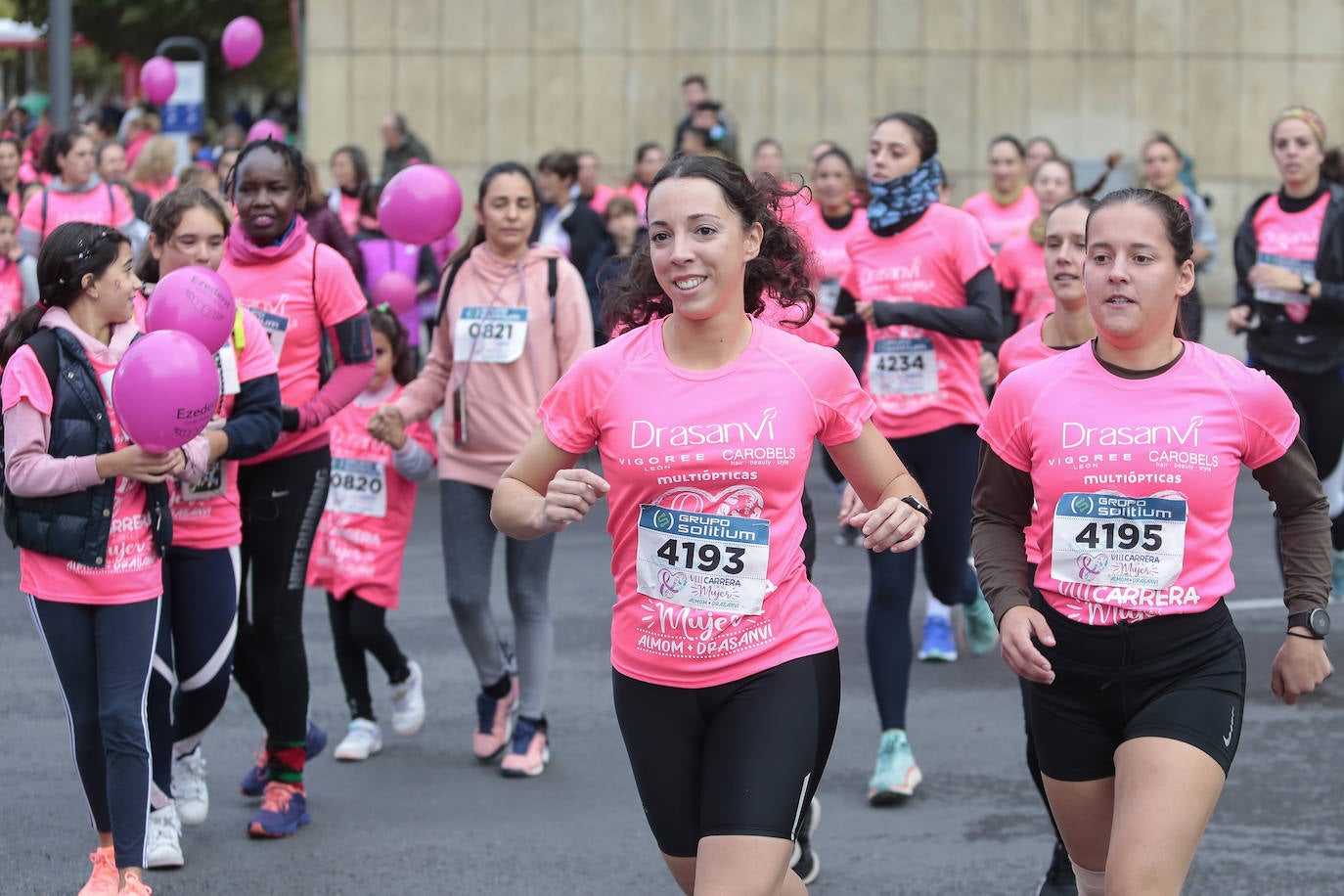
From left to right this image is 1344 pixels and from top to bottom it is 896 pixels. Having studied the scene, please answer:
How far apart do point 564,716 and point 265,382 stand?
2242mm

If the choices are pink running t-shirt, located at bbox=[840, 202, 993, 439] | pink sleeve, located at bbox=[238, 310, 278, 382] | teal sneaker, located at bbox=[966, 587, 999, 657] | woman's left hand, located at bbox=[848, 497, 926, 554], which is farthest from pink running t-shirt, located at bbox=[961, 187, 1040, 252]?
woman's left hand, located at bbox=[848, 497, 926, 554]

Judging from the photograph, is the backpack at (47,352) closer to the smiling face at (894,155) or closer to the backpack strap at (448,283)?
the backpack strap at (448,283)

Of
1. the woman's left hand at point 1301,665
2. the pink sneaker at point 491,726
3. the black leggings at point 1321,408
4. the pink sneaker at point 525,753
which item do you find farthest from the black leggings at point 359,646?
the black leggings at point 1321,408

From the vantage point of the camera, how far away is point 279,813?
5789 millimetres

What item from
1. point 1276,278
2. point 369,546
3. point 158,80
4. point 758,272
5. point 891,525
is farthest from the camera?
point 158,80

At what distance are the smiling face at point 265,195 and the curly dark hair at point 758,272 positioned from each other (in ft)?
6.22

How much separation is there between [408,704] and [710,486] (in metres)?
3.39

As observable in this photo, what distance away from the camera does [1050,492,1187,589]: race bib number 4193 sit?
3.96 metres

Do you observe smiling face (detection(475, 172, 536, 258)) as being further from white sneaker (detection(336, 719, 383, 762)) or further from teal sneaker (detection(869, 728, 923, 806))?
teal sneaker (detection(869, 728, 923, 806))

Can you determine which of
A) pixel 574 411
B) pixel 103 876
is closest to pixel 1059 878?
pixel 574 411

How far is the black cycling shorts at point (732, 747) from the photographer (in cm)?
379

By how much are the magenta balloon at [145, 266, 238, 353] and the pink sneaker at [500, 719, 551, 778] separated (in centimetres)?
203

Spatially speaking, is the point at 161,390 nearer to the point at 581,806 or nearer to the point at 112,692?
the point at 112,692

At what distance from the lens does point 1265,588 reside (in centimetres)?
948
